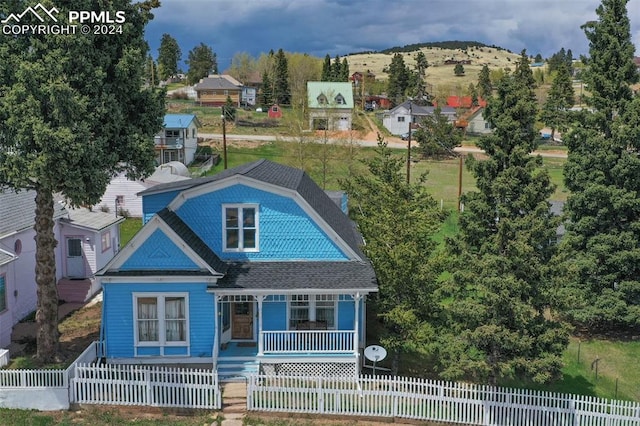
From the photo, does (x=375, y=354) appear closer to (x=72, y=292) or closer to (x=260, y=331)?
(x=260, y=331)

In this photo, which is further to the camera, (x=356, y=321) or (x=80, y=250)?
(x=80, y=250)

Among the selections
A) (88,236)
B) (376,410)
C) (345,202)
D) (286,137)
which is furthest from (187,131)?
(376,410)

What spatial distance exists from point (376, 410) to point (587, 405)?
5.78 meters

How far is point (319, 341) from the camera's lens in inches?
730

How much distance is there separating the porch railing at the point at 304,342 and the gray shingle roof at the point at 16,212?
1134cm

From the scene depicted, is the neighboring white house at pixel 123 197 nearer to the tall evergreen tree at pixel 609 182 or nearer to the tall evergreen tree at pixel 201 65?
the tall evergreen tree at pixel 609 182

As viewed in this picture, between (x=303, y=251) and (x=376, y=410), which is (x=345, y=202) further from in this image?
(x=376, y=410)

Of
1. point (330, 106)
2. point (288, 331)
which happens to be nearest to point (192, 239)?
point (288, 331)

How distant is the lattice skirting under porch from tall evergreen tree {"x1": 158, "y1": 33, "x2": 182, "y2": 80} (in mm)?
122862

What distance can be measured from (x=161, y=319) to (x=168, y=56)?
137606 mm

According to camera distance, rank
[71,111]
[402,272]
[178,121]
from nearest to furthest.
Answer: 1. [71,111]
2. [402,272]
3. [178,121]

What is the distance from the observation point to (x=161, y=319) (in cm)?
1797

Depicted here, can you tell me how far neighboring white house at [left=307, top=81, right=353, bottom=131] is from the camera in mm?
53616

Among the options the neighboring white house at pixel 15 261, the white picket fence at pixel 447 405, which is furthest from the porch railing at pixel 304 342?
the neighboring white house at pixel 15 261
